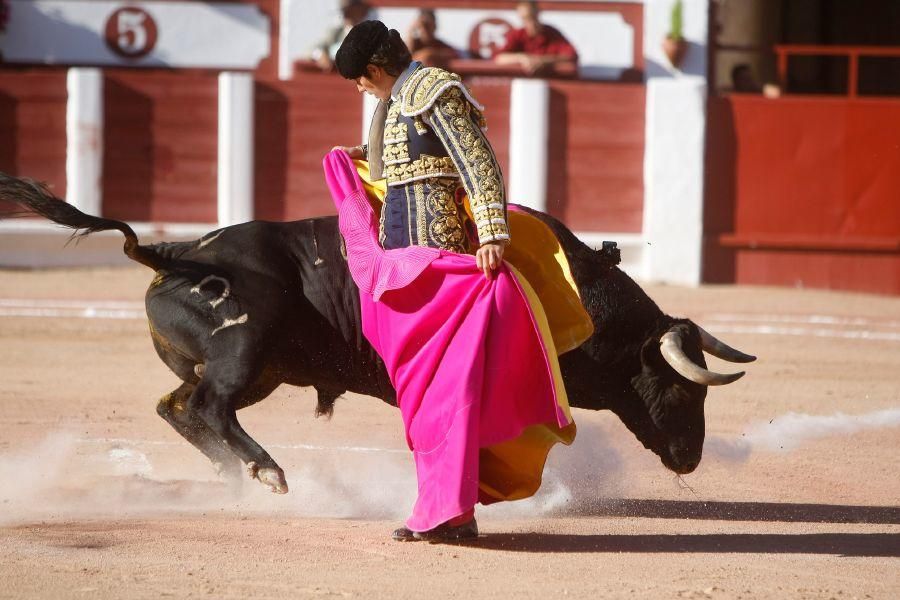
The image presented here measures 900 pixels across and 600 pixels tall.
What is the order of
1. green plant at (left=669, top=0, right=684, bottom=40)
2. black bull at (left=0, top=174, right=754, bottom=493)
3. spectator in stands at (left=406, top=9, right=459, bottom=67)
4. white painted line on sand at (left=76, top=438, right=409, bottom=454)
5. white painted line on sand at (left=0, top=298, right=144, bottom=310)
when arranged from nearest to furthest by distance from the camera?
black bull at (left=0, top=174, right=754, bottom=493)
white painted line on sand at (left=76, top=438, right=409, bottom=454)
white painted line on sand at (left=0, top=298, right=144, bottom=310)
spectator in stands at (left=406, top=9, right=459, bottom=67)
green plant at (left=669, top=0, right=684, bottom=40)

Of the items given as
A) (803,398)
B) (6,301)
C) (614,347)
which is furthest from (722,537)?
(6,301)

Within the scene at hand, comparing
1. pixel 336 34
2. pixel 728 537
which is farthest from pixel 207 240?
pixel 336 34

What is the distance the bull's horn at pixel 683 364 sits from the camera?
11.3 ft

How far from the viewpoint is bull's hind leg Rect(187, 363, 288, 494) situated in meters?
3.25

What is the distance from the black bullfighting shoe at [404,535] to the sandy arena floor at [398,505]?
0.8 inches

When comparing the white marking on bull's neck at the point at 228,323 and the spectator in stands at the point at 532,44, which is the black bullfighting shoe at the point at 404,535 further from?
the spectator in stands at the point at 532,44

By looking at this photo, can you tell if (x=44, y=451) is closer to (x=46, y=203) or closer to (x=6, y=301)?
(x=46, y=203)

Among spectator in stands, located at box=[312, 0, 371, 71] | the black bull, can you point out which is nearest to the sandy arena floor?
the black bull

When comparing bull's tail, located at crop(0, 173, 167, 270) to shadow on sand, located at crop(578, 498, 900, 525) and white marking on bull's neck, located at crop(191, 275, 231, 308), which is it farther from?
shadow on sand, located at crop(578, 498, 900, 525)

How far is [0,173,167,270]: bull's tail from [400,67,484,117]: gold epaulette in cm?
73

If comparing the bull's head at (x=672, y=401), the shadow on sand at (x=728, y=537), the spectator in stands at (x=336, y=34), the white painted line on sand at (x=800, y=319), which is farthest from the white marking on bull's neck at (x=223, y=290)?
the spectator in stands at (x=336, y=34)

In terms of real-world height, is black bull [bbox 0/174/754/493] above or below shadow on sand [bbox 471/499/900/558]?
above

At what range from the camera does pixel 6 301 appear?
7.77 meters

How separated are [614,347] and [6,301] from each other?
4923mm
